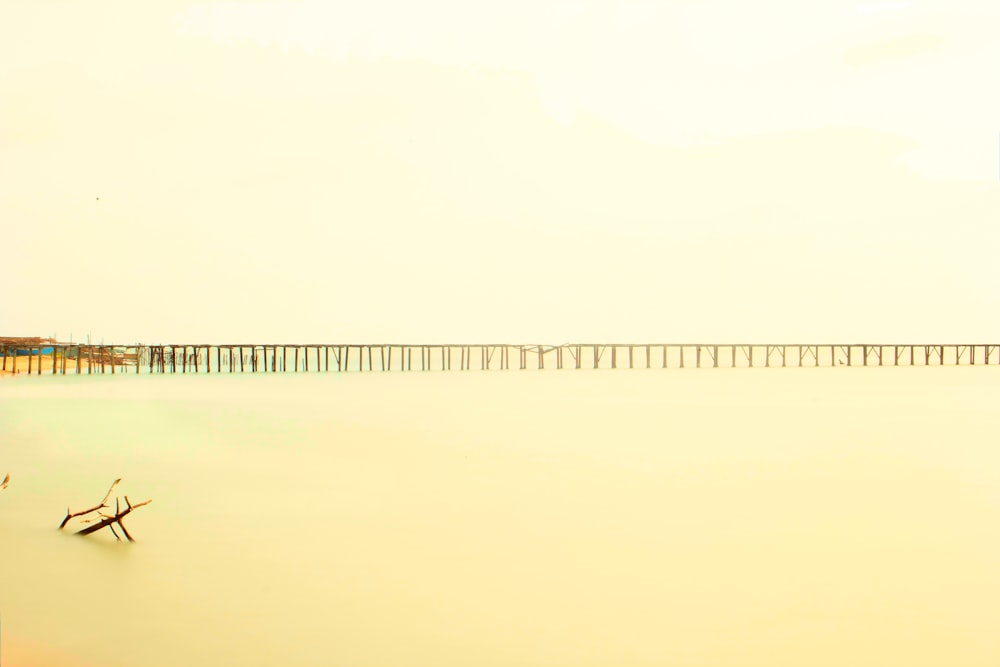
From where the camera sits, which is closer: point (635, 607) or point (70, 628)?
point (70, 628)

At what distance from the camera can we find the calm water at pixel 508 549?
4.24 metres

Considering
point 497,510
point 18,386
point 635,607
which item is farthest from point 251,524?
point 18,386

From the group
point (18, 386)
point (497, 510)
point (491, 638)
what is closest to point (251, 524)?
point (497, 510)

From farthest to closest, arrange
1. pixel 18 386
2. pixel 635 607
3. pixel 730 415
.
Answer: pixel 18 386, pixel 730 415, pixel 635 607

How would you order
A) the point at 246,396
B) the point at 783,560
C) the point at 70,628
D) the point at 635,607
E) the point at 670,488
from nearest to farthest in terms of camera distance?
1. the point at 70,628
2. the point at 635,607
3. the point at 783,560
4. the point at 670,488
5. the point at 246,396

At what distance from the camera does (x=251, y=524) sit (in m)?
6.75

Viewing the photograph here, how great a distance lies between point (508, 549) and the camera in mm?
6031

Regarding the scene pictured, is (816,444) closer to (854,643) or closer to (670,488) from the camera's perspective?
(670,488)

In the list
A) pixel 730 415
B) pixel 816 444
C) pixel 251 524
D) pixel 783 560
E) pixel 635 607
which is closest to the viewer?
pixel 635 607

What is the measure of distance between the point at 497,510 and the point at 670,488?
2.45 meters

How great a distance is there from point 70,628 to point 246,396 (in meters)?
19.7

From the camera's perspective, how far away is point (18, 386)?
25.6 meters

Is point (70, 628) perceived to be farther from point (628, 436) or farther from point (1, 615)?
point (628, 436)

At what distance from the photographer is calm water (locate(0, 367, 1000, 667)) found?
4238 millimetres
